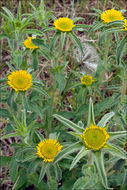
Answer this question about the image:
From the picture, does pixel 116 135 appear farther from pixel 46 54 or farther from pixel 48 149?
pixel 46 54

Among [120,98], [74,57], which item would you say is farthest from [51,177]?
[74,57]

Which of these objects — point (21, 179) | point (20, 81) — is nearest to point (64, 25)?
point (20, 81)

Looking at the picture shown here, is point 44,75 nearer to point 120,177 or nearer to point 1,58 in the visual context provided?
point 1,58

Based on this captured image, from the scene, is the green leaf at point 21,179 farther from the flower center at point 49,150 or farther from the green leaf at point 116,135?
the green leaf at point 116,135

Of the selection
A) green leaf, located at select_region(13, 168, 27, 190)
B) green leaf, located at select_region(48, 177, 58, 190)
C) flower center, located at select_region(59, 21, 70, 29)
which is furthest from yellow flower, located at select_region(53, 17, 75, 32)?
green leaf, located at select_region(13, 168, 27, 190)

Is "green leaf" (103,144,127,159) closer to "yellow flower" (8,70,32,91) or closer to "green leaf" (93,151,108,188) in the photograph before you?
"green leaf" (93,151,108,188)

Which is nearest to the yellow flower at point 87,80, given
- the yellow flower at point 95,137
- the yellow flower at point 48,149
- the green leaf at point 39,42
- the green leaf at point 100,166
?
the green leaf at point 39,42
